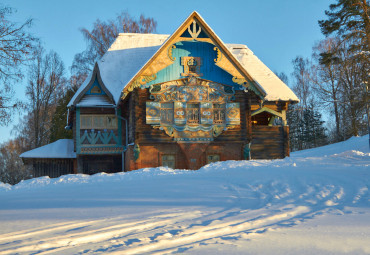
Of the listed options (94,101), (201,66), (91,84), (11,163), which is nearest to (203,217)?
(201,66)

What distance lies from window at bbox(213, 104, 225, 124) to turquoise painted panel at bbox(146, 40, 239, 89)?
4.14 feet

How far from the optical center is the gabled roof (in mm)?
20438

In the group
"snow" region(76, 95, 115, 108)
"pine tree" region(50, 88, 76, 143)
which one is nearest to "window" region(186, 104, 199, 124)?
"snow" region(76, 95, 115, 108)

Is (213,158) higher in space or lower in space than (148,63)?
lower

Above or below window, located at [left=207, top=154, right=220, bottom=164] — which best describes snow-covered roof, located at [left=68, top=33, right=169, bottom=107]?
above

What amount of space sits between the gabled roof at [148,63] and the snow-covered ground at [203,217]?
9634 mm

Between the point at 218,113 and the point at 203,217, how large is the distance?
1466 centimetres

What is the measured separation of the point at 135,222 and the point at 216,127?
48.9ft

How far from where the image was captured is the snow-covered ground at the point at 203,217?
5.10 meters

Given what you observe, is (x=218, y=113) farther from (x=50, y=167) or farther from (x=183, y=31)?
(x=50, y=167)

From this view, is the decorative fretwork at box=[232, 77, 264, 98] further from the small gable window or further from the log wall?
the log wall

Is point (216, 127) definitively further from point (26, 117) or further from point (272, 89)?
point (26, 117)

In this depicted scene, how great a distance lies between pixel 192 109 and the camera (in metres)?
21.0

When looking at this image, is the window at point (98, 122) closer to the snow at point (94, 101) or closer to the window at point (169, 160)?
the snow at point (94, 101)
